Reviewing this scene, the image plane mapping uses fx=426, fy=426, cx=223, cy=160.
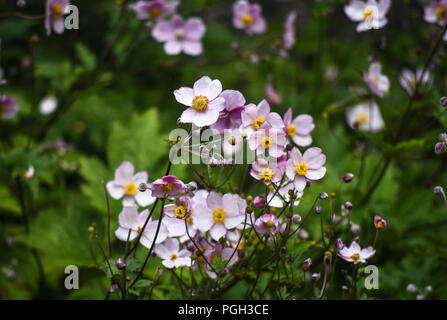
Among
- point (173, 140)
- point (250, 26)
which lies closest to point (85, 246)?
point (173, 140)

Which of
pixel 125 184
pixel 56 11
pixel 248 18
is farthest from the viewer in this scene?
pixel 248 18

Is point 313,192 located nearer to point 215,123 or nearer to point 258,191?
point 258,191

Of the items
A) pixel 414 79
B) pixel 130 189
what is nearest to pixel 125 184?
pixel 130 189

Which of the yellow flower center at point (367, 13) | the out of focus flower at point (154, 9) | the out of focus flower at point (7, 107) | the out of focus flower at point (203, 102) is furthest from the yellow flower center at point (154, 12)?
the out of focus flower at point (203, 102)

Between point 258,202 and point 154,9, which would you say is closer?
point 258,202

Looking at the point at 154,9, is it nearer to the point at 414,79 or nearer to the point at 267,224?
the point at 267,224

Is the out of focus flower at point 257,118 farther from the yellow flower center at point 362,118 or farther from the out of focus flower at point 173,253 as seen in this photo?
the yellow flower center at point 362,118
